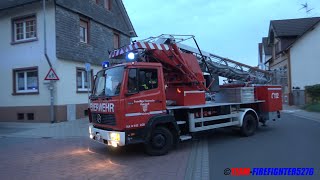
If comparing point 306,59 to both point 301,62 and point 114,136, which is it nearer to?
point 301,62

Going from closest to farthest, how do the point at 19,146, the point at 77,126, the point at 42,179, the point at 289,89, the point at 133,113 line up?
1. the point at 42,179
2. the point at 133,113
3. the point at 19,146
4. the point at 77,126
5. the point at 289,89

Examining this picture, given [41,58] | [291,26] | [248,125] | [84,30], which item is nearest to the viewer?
[248,125]

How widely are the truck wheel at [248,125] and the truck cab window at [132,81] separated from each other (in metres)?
4.96

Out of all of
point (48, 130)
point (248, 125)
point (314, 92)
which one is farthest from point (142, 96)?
point (314, 92)

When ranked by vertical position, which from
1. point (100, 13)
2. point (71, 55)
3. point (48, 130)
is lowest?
point (48, 130)

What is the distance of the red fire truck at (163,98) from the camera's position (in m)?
9.20

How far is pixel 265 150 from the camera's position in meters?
9.91

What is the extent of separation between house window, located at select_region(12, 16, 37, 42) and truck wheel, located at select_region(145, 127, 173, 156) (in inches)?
500

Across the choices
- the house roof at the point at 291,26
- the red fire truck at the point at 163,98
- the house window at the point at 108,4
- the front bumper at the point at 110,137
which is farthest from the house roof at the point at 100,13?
the house roof at the point at 291,26

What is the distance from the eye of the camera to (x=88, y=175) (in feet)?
25.2

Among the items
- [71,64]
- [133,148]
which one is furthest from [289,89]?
[133,148]

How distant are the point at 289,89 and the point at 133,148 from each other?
26265 millimetres

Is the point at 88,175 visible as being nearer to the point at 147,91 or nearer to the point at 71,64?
the point at 147,91

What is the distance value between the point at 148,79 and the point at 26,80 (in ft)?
41.6
